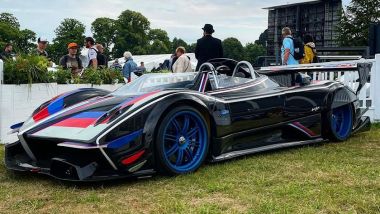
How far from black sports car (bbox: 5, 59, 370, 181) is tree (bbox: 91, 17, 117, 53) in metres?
83.0

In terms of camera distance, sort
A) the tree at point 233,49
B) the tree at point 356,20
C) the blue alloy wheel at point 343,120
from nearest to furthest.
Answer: the blue alloy wheel at point 343,120 < the tree at point 356,20 < the tree at point 233,49

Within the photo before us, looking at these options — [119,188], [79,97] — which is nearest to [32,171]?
[119,188]

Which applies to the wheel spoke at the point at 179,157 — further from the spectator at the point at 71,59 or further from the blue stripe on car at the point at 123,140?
the spectator at the point at 71,59

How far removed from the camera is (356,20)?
2834 centimetres

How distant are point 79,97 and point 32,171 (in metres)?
1.37

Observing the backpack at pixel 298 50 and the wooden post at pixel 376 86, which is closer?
the wooden post at pixel 376 86

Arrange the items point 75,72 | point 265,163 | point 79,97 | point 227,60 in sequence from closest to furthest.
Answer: point 265,163 → point 79,97 → point 227,60 → point 75,72

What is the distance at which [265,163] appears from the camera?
5.18 metres

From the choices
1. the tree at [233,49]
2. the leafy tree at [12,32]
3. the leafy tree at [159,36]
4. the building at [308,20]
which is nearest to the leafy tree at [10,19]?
the leafy tree at [12,32]

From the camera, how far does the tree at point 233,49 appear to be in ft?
321

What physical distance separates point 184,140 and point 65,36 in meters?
82.8

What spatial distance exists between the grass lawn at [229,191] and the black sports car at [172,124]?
0.17 meters

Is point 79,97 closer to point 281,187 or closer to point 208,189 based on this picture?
point 208,189

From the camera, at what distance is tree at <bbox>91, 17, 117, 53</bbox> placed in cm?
8762
